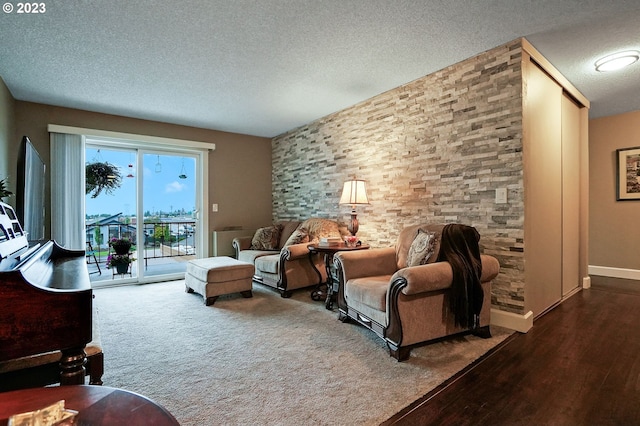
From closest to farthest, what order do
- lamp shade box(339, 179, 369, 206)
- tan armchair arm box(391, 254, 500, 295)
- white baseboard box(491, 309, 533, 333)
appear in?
tan armchair arm box(391, 254, 500, 295)
white baseboard box(491, 309, 533, 333)
lamp shade box(339, 179, 369, 206)

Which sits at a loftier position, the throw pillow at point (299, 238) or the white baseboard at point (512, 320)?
the throw pillow at point (299, 238)

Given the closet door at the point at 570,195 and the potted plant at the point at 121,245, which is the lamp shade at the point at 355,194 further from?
the potted plant at the point at 121,245

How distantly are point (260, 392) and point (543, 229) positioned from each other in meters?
2.94

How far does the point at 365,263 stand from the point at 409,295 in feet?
2.55

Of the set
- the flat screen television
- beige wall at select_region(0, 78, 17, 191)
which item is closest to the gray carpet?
the flat screen television

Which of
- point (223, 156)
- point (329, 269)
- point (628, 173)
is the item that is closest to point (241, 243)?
point (223, 156)

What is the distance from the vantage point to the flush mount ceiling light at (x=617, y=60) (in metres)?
2.80

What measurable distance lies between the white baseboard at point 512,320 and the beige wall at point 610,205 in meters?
3.27

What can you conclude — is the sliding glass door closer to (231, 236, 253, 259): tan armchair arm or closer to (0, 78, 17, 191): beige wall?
(231, 236, 253, 259): tan armchair arm

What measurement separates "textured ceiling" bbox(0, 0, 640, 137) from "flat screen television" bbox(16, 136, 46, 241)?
89 centimetres

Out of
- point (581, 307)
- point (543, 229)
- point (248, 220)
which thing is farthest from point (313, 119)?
point (581, 307)

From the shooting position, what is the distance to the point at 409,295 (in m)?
2.19

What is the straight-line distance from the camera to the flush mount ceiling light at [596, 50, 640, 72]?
2.80 metres

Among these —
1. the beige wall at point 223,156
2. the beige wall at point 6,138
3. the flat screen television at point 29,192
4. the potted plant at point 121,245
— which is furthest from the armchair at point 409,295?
the beige wall at point 6,138
